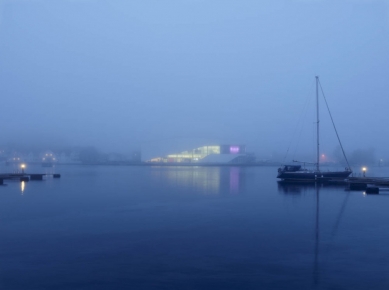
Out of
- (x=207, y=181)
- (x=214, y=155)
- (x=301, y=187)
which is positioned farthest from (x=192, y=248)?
(x=214, y=155)

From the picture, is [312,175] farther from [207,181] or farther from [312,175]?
[207,181]

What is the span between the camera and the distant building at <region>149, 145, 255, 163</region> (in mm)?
80688

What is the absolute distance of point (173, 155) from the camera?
8550cm

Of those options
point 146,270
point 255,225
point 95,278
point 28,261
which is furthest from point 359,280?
point 28,261

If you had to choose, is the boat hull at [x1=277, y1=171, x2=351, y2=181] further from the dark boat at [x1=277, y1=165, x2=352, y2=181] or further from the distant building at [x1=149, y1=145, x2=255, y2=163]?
the distant building at [x1=149, y1=145, x2=255, y2=163]

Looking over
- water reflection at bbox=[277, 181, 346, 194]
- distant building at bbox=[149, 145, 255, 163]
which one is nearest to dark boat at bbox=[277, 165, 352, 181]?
water reflection at bbox=[277, 181, 346, 194]

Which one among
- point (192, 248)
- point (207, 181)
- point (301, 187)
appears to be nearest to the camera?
point (192, 248)

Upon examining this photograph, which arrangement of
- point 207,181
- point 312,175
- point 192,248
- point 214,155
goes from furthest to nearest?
point 214,155, point 207,181, point 312,175, point 192,248

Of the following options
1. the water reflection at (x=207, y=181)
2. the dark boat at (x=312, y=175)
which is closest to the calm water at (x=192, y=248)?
the water reflection at (x=207, y=181)

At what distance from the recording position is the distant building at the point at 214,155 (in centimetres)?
8069

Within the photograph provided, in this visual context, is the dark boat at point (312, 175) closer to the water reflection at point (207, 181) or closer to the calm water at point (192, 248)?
the water reflection at point (207, 181)

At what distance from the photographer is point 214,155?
265ft

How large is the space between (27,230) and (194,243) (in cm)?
406

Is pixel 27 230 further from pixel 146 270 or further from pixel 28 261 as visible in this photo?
pixel 146 270
